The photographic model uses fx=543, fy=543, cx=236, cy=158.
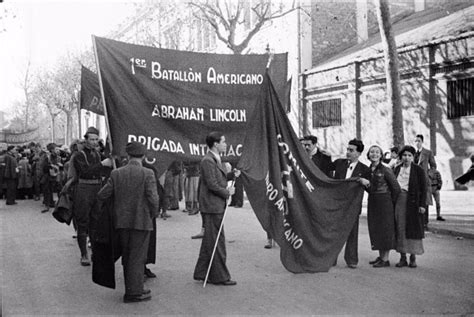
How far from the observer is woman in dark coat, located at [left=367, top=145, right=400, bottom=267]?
7969mm

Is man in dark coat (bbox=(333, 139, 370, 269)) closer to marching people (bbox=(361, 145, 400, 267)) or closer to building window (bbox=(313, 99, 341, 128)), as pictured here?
marching people (bbox=(361, 145, 400, 267))

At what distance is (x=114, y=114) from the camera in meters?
6.64

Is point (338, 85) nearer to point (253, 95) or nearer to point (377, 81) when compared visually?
point (377, 81)

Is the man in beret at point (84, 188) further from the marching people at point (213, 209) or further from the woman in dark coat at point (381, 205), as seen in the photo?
the woman in dark coat at point (381, 205)

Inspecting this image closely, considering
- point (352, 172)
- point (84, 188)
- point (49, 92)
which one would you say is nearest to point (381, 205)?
point (352, 172)

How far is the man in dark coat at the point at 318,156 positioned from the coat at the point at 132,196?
366 centimetres

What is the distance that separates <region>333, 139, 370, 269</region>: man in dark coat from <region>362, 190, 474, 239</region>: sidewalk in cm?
371

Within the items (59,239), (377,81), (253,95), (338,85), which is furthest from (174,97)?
(338,85)

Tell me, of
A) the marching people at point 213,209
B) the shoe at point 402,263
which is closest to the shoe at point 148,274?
the marching people at point 213,209

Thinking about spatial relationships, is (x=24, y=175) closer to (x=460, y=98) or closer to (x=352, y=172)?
(x=352, y=172)

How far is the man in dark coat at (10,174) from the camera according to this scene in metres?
17.8

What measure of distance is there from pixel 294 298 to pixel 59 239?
20.0 feet

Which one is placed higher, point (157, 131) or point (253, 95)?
point (253, 95)

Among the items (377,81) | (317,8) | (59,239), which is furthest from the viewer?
(317,8)
